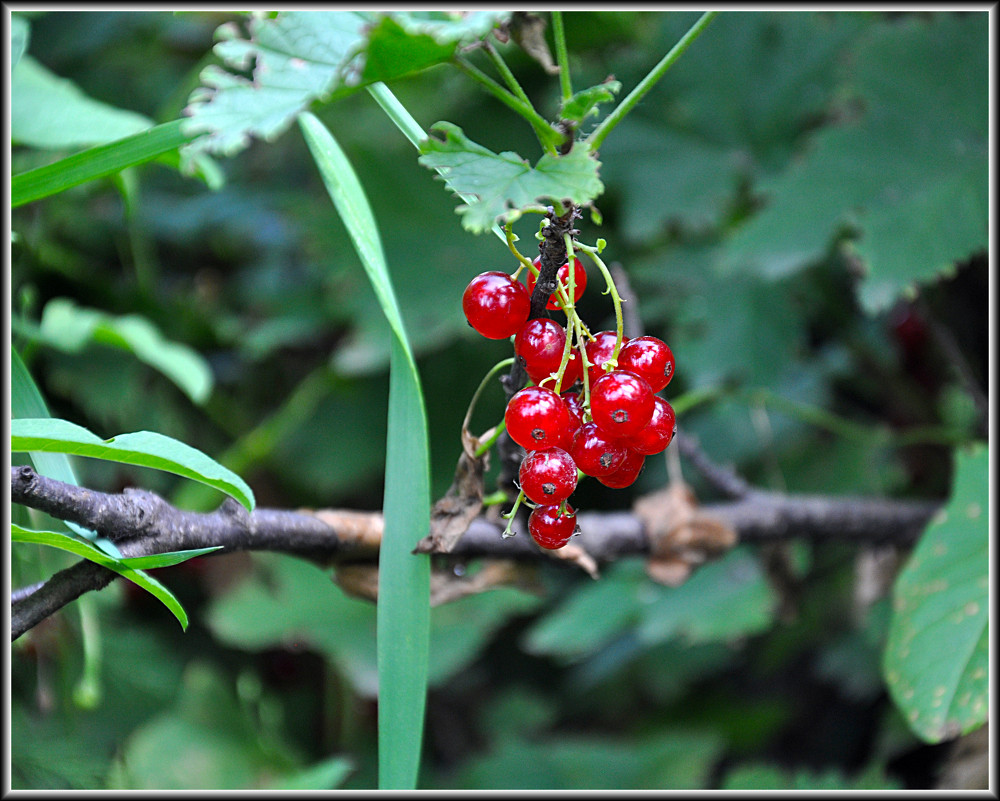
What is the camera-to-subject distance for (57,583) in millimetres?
359

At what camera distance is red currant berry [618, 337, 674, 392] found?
39 cm

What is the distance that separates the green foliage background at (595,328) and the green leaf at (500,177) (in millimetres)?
577

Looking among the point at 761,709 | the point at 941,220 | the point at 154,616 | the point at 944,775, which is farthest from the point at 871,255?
the point at 154,616

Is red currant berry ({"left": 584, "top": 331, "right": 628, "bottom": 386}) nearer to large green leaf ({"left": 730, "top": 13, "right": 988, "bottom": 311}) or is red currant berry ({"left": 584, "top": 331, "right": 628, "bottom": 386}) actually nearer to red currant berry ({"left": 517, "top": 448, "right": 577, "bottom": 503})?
red currant berry ({"left": 517, "top": 448, "right": 577, "bottom": 503})

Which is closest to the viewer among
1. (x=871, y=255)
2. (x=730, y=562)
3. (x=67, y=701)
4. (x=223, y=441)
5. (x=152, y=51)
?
(x=67, y=701)

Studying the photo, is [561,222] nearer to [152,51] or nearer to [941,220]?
[941,220]

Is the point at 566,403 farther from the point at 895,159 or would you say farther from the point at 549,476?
the point at 895,159

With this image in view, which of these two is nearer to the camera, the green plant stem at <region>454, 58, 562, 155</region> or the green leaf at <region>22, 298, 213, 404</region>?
the green plant stem at <region>454, 58, 562, 155</region>

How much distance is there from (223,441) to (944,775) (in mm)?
1150

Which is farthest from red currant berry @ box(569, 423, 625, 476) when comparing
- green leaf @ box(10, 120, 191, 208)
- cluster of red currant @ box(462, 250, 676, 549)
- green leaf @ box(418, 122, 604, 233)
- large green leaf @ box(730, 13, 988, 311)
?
large green leaf @ box(730, 13, 988, 311)

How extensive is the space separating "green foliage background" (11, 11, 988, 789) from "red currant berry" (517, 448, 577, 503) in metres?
0.56

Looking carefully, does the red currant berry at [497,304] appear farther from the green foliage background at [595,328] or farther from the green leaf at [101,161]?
the green foliage background at [595,328]

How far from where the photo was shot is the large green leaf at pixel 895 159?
888mm

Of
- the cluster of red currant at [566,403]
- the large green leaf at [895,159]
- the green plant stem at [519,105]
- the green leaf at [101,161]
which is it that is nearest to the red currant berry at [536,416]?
the cluster of red currant at [566,403]
